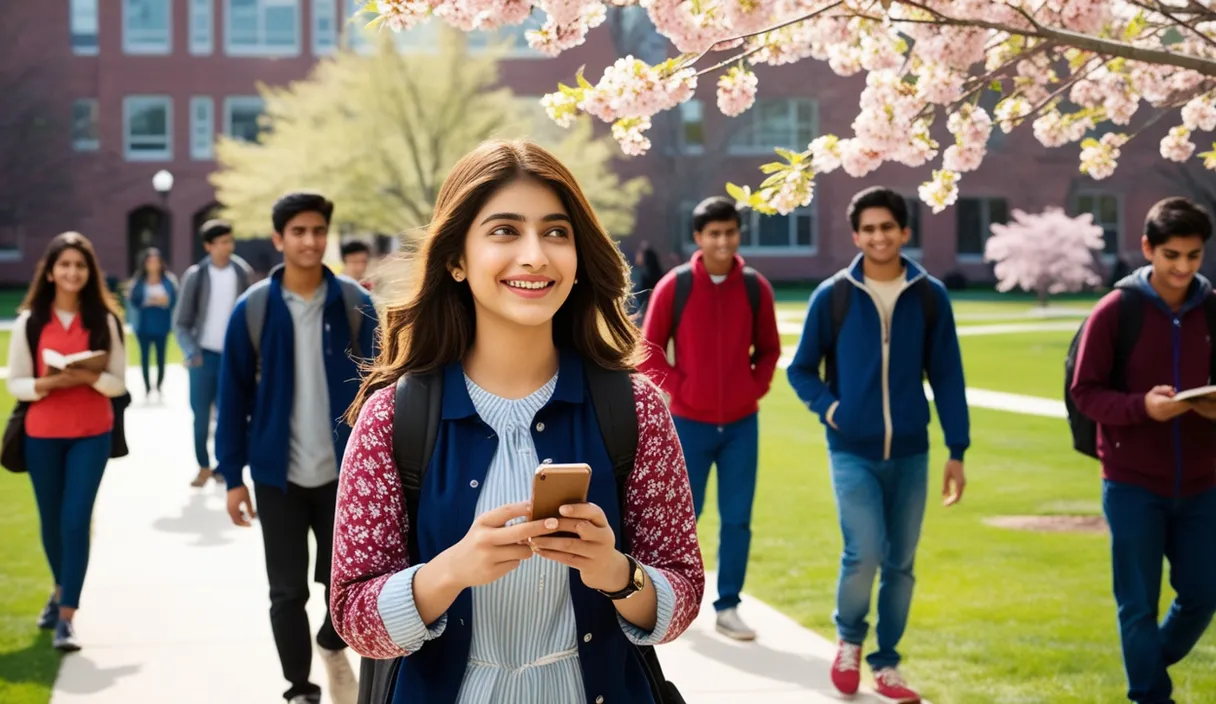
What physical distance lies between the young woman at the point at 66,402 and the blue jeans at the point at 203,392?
4145 millimetres

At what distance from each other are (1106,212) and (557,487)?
191 ft

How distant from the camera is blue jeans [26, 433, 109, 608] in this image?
7113 millimetres

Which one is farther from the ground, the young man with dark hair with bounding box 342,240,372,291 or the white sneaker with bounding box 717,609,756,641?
the young man with dark hair with bounding box 342,240,372,291

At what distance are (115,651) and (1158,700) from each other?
15.3 feet

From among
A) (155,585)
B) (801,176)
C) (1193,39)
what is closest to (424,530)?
(801,176)

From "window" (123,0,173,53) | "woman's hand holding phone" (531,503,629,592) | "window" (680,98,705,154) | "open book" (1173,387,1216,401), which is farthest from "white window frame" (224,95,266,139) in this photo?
"woman's hand holding phone" (531,503,629,592)

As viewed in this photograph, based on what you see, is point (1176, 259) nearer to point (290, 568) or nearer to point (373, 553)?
point (290, 568)

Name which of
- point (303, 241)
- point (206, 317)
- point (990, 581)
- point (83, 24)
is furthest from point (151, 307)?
point (83, 24)

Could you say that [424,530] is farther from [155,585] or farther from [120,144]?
[120,144]

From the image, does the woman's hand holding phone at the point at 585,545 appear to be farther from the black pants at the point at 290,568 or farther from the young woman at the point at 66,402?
the young woman at the point at 66,402

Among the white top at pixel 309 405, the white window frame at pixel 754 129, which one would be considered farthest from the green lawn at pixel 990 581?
the white window frame at pixel 754 129

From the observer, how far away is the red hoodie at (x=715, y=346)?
766 centimetres

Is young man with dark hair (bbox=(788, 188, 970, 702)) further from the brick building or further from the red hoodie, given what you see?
the brick building

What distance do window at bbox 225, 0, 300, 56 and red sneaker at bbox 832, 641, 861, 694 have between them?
163ft
